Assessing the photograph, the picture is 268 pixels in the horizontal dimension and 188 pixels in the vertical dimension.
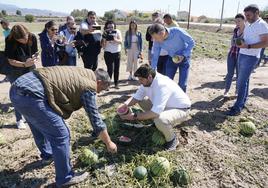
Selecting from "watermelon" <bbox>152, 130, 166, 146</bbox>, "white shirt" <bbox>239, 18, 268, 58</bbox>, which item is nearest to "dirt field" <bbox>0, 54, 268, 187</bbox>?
"watermelon" <bbox>152, 130, 166, 146</bbox>

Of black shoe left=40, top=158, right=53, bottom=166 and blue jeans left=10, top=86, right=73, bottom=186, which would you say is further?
Result: black shoe left=40, top=158, right=53, bottom=166

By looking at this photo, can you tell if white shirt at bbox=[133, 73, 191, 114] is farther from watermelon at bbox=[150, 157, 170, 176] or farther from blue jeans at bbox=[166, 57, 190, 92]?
blue jeans at bbox=[166, 57, 190, 92]

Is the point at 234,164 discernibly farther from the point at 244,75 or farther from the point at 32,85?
the point at 32,85

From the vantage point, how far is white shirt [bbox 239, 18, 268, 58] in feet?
20.9

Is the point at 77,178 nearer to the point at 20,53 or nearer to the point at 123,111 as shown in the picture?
the point at 123,111

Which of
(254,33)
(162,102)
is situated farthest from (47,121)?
(254,33)

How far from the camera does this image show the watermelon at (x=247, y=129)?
20.6 feet

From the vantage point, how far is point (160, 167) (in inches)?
184

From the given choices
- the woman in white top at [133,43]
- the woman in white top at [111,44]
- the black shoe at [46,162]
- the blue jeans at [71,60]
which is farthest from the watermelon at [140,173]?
the woman in white top at [133,43]

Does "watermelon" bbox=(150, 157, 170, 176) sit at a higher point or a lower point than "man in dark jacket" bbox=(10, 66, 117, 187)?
lower

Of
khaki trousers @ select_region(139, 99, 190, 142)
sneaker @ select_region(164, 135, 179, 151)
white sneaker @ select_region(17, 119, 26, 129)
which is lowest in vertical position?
white sneaker @ select_region(17, 119, 26, 129)

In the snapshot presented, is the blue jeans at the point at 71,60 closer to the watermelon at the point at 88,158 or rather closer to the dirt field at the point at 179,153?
the dirt field at the point at 179,153

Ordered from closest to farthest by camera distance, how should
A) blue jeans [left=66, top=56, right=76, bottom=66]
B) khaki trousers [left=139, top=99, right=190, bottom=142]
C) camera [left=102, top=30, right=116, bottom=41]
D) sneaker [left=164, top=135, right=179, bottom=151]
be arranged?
khaki trousers [left=139, top=99, right=190, bottom=142]
sneaker [left=164, top=135, right=179, bottom=151]
blue jeans [left=66, top=56, right=76, bottom=66]
camera [left=102, top=30, right=116, bottom=41]

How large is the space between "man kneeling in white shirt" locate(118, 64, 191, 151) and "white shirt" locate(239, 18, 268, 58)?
2053mm
